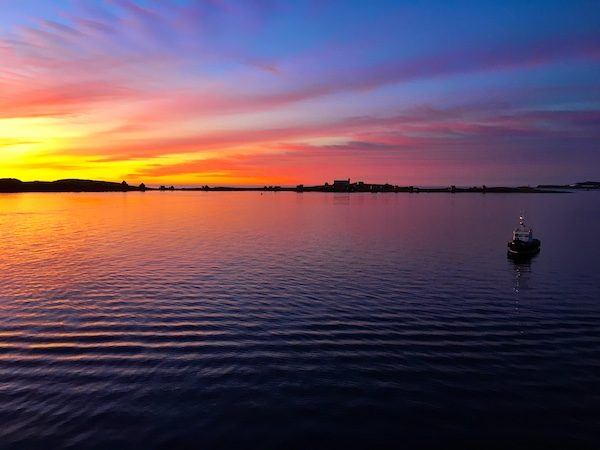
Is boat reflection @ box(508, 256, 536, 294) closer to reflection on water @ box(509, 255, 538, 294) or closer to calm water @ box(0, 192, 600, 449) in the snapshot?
reflection on water @ box(509, 255, 538, 294)

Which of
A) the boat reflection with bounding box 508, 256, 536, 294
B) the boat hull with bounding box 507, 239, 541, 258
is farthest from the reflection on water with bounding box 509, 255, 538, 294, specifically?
the boat hull with bounding box 507, 239, 541, 258

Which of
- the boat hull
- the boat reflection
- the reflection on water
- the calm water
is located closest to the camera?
the calm water

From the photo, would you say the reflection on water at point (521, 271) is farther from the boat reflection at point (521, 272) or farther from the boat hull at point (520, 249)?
the boat hull at point (520, 249)

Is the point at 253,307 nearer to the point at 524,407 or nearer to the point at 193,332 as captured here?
the point at 193,332

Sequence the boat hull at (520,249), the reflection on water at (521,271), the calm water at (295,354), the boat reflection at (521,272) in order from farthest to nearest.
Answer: the boat hull at (520,249) → the reflection on water at (521,271) → the boat reflection at (521,272) → the calm water at (295,354)

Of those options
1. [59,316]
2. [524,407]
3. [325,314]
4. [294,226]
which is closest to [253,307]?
[325,314]

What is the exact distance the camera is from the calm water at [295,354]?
59.1 ft

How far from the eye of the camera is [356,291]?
41.3 meters

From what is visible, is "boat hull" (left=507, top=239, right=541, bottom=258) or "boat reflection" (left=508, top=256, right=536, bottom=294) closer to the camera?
"boat reflection" (left=508, top=256, right=536, bottom=294)

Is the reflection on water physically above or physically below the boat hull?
below

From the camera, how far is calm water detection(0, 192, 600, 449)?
18016 millimetres

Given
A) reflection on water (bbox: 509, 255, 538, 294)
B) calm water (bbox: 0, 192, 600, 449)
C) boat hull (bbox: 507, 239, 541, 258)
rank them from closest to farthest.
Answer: calm water (bbox: 0, 192, 600, 449) < reflection on water (bbox: 509, 255, 538, 294) < boat hull (bbox: 507, 239, 541, 258)

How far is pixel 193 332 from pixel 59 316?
11.5m

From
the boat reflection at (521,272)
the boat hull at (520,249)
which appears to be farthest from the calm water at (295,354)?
the boat hull at (520,249)
